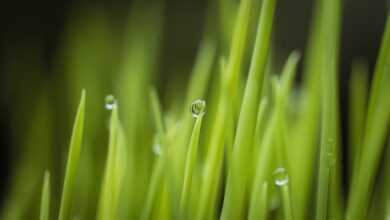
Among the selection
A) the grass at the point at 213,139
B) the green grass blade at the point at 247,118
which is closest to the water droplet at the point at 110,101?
the grass at the point at 213,139

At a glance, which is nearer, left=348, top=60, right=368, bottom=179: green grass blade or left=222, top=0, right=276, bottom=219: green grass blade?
left=222, top=0, right=276, bottom=219: green grass blade

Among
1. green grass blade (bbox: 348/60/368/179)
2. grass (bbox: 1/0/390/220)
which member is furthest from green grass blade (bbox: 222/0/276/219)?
green grass blade (bbox: 348/60/368/179)

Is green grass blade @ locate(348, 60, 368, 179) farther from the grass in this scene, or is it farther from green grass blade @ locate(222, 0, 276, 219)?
green grass blade @ locate(222, 0, 276, 219)

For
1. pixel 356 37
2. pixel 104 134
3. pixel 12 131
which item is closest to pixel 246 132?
pixel 104 134

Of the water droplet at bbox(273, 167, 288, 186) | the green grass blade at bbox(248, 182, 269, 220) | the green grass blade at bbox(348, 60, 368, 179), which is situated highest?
the green grass blade at bbox(348, 60, 368, 179)

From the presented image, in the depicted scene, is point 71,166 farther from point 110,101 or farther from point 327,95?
point 327,95

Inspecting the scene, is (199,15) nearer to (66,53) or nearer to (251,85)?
(66,53)

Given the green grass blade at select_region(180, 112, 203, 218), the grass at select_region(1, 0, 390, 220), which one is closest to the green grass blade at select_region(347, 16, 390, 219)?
the grass at select_region(1, 0, 390, 220)

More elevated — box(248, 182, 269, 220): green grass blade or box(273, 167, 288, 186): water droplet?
box(273, 167, 288, 186): water droplet
